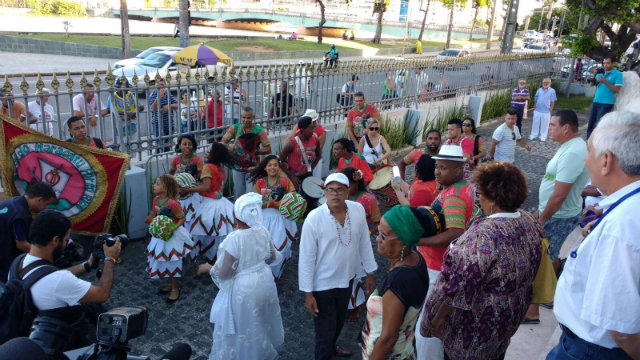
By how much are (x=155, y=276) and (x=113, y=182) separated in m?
1.33

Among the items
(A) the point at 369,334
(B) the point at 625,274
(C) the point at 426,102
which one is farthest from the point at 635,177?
(C) the point at 426,102

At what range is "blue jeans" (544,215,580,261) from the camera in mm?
4527

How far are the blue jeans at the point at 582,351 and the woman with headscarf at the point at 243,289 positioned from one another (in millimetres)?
2125

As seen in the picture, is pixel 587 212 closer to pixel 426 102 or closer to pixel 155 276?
pixel 155 276

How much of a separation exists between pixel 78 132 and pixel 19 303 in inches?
109

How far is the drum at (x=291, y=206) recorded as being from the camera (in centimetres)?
490

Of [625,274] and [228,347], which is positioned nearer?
[625,274]

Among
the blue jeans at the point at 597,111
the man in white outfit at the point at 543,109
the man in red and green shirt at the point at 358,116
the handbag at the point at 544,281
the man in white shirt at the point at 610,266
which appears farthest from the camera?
the man in white outfit at the point at 543,109

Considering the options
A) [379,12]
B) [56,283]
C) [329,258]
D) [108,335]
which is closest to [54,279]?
[56,283]

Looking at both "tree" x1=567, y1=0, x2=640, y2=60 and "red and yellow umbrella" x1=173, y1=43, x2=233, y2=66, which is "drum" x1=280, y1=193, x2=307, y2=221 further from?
"tree" x1=567, y1=0, x2=640, y2=60

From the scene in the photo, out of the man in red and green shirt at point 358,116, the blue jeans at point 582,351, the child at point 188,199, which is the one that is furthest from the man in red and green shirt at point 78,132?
the blue jeans at point 582,351

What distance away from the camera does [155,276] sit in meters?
4.82

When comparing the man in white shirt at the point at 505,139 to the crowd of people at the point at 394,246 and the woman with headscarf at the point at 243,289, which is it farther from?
the woman with headscarf at the point at 243,289

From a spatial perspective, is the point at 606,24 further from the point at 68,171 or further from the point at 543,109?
the point at 68,171
